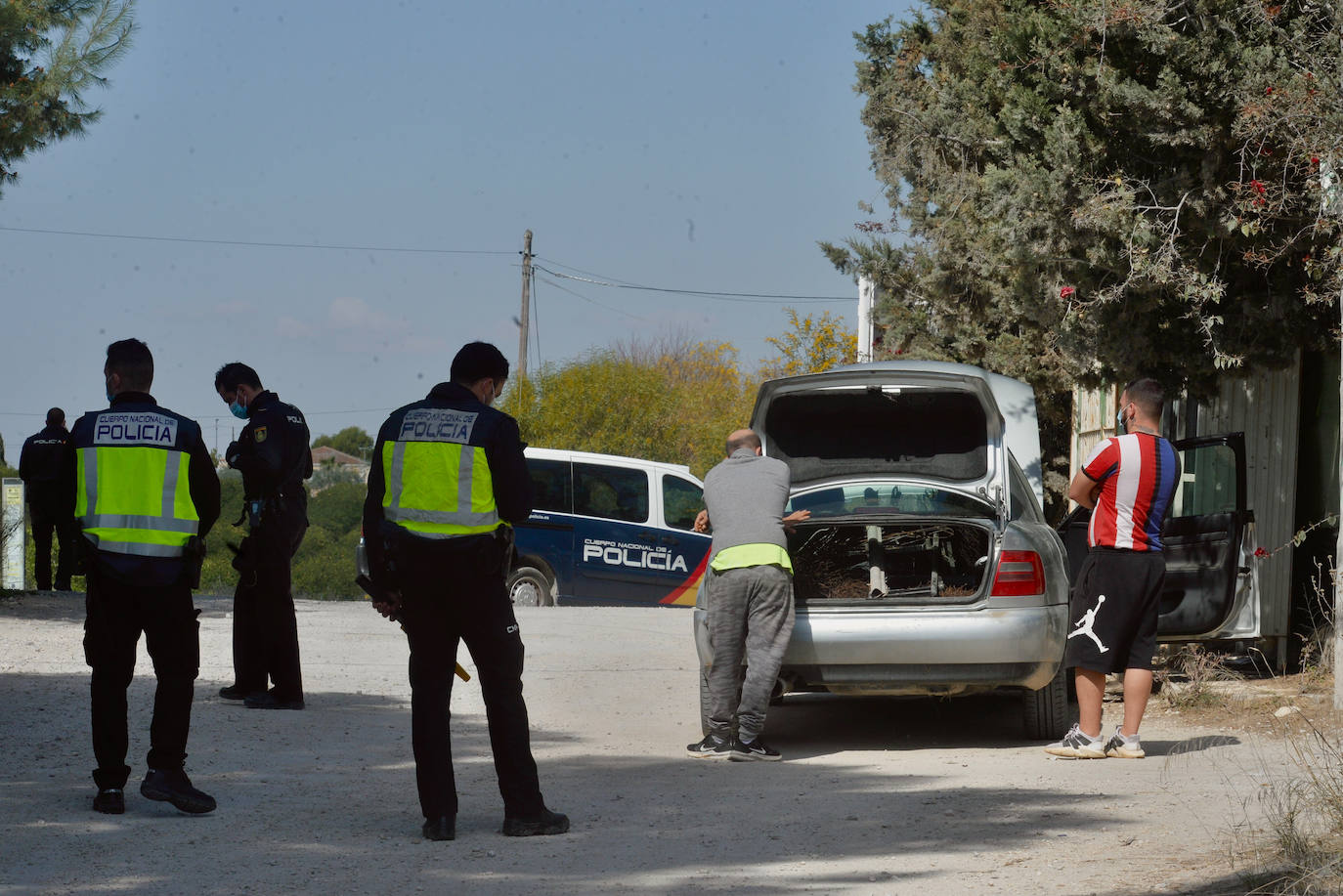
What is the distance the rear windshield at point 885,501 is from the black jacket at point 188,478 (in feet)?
10.9

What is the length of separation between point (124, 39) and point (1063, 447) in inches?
440

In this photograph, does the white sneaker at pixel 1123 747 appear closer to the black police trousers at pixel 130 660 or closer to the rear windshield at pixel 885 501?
the rear windshield at pixel 885 501

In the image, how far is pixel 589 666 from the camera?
11.3 metres

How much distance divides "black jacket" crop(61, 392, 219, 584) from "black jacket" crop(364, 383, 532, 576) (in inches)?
31.6

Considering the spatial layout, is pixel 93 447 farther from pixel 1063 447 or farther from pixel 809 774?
pixel 1063 447

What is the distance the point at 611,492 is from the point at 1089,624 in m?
10.3

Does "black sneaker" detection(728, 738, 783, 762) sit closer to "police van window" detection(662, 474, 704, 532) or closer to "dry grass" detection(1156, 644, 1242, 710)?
"dry grass" detection(1156, 644, 1242, 710)

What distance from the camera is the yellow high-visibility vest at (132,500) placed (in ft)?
19.1

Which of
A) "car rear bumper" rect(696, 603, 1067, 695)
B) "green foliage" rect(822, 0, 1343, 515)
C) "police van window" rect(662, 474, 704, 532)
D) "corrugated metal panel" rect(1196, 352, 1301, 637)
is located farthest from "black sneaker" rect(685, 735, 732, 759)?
"police van window" rect(662, 474, 704, 532)

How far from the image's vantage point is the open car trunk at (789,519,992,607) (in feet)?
29.5

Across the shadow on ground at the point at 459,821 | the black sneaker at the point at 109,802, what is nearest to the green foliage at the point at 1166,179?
the shadow on ground at the point at 459,821

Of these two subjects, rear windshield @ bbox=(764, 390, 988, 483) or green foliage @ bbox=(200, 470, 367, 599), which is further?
green foliage @ bbox=(200, 470, 367, 599)

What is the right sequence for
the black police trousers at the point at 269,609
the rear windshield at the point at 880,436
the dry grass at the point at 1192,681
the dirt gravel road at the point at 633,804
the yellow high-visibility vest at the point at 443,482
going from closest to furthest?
the dirt gravel road at the point at 633,804 < the yellow high-visibility vest at the point at 443,482 < the black police trousers at the point at 269,609 < the dry grass at the point at 1192,681 < the rear windshield at the point at 880,436

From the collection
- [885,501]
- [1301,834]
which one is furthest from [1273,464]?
[1301,834]
